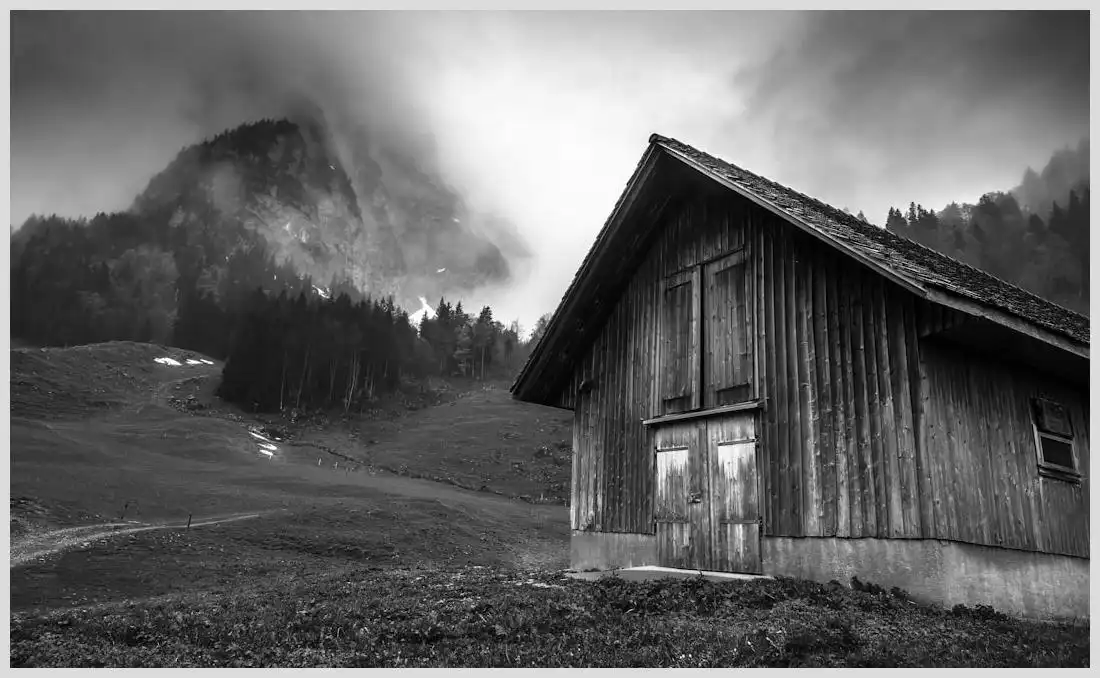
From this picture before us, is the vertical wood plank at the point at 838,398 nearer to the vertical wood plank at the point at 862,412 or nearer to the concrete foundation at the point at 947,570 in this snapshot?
the vertical wood plank at the point at 862,412

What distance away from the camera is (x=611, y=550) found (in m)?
16.6

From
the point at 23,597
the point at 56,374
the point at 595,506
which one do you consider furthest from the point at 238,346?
the point at 595,506

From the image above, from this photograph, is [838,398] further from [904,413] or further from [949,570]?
[949,570]

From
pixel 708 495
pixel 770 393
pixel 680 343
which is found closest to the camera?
pixel 770 393

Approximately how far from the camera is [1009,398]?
1371 cm

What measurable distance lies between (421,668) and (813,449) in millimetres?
7962

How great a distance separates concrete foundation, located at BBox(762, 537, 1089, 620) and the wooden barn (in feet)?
0.11

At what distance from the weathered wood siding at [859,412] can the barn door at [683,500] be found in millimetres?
404

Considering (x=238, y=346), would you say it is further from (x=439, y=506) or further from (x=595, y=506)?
(x=595, y=506)

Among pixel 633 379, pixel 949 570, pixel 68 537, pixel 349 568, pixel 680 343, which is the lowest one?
pixel 349 568

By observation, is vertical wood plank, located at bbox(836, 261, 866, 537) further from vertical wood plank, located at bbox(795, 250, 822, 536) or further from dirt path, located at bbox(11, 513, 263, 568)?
dirt path, located at bbox(11, 513, 263, 568)

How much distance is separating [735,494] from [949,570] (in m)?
3.82

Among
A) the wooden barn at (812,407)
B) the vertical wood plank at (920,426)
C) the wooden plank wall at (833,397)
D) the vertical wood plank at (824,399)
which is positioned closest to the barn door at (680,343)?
the wooden barn at (812,407)

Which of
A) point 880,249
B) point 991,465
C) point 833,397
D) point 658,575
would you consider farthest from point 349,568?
point 880,249
